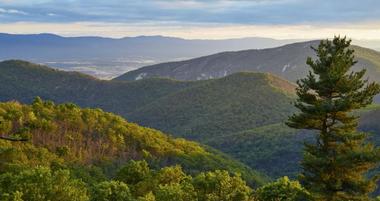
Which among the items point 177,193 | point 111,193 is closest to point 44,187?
point 111,193

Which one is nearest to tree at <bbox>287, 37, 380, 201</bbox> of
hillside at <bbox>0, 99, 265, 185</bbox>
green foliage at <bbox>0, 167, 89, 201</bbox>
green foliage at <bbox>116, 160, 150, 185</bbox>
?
green foliage at <bbox>0, 167, 89, 201</bbox>

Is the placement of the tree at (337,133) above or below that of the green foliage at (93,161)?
above

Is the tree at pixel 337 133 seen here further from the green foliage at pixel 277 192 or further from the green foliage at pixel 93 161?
the green foliage at pixel 93 161

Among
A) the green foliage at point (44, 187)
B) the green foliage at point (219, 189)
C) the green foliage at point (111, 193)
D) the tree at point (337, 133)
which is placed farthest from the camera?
the green foliage at point (111, 193)

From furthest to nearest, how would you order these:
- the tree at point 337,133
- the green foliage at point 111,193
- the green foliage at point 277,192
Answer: the green foliage at point 111,193 < the green foliage at point 277,192 < the tree at point 337,133

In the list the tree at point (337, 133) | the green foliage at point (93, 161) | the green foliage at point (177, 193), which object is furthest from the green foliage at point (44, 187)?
the tree at point (337, 133)

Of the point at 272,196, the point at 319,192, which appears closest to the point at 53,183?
the point at 272,196

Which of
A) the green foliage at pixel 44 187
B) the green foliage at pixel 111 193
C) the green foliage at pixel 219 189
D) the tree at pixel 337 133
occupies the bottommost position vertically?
the green foliage at pixel 111 193

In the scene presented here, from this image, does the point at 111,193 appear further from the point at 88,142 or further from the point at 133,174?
the point at 88,142
